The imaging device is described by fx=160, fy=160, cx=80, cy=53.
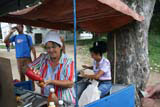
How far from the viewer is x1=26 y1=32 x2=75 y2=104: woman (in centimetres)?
169

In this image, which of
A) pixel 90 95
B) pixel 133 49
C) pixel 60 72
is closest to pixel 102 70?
pixel 90 95

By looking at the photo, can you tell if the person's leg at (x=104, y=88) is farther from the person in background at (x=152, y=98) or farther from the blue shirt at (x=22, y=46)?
the blue shirt at (x=22, y=46)

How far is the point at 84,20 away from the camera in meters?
2.83

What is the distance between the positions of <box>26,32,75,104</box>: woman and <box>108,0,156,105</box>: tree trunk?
5.05 ft

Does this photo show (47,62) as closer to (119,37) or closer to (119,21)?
(119,21)

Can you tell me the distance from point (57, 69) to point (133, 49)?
5.70ft

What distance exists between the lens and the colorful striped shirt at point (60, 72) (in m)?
1.72

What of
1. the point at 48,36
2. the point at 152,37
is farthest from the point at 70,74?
the point at 152,37

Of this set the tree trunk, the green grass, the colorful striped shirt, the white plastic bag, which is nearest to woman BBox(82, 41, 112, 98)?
the white plastic bag

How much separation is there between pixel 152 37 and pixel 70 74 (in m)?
12.9

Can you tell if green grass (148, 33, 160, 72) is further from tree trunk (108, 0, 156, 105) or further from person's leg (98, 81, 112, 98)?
person's leg (98, 81, 112, 98)

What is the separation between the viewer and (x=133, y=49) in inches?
116

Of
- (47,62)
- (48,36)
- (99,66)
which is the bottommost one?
(99,66)

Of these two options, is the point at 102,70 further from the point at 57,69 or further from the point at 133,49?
the point at 57,69
